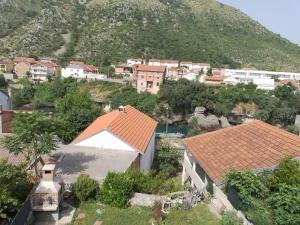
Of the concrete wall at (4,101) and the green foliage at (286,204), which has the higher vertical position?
the green foliage at (286,204)

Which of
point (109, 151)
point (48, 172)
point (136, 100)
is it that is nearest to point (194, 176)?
point (109, 151)

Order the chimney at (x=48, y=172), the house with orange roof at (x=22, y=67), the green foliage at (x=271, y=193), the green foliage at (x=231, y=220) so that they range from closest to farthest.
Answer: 1. the green foliage at (x=271, y=193)
2. the green foliage at (x=231, y=220)
3. the chimney at (x=48, y=172)
4. the house with orange roof at (x=22, y=67)

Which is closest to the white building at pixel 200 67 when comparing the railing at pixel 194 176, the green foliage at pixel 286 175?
the railing at pixel 194 176

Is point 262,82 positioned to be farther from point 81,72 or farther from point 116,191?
point 116,191

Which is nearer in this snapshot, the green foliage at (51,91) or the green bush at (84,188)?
the green bush at (84,188)

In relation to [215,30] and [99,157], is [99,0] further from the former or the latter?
[99,157]

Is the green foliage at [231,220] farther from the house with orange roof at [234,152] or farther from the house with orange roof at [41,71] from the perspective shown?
the house with orange roof at [41,71]
